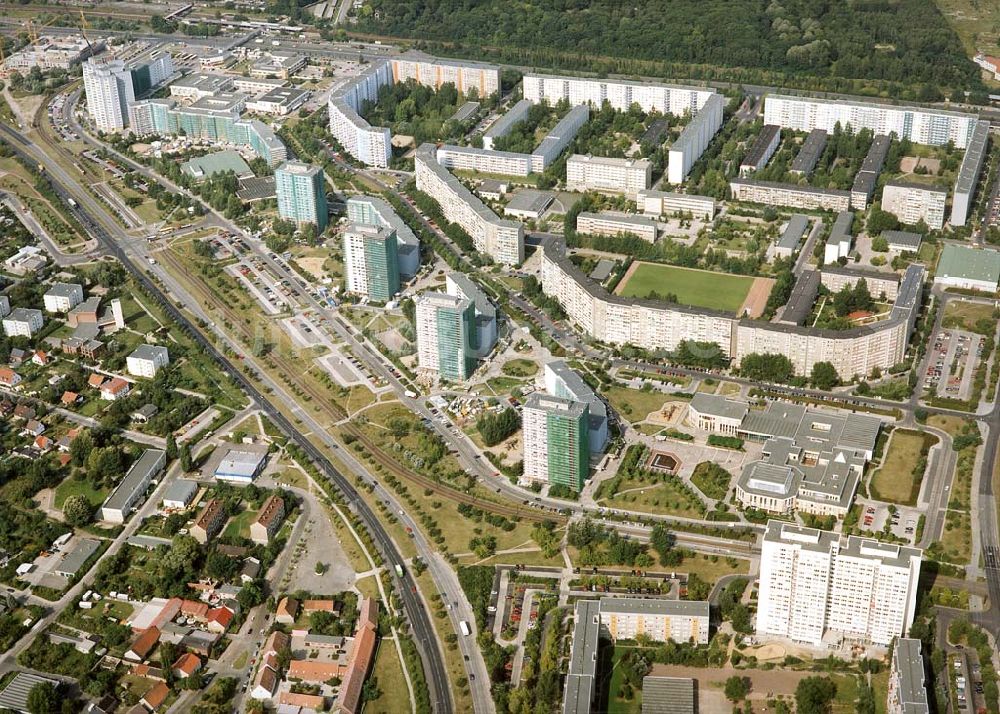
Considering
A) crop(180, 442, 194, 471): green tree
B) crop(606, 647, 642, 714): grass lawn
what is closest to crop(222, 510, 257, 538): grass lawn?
crop(180, 442, 194, 471): green tree

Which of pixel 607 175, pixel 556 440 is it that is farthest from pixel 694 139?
pixel 556 440

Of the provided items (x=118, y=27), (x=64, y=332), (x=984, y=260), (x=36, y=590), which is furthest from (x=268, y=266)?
(x=118, y=27)

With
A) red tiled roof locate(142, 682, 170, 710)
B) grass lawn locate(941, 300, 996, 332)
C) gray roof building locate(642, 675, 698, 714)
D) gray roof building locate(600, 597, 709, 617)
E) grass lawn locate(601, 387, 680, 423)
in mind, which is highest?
grass lawn locate(941, 300, 996, 332)

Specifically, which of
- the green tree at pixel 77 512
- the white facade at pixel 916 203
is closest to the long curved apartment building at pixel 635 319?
the white facade at pixel 916 203

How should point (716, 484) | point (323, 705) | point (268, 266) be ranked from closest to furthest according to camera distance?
point (323, 705)
point (716, 484)
point (268, 266)

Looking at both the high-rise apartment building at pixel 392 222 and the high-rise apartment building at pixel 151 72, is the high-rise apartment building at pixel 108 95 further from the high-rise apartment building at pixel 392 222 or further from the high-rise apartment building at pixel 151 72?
the high-rise apartment building at pixel 392 222

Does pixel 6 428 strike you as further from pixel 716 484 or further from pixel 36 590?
pixel 716 484

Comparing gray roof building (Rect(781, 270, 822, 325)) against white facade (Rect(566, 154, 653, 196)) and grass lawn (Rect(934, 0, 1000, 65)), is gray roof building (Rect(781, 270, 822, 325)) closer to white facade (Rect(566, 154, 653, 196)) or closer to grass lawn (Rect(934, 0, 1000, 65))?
white facade (Rect(566, 154, 653, 196))
